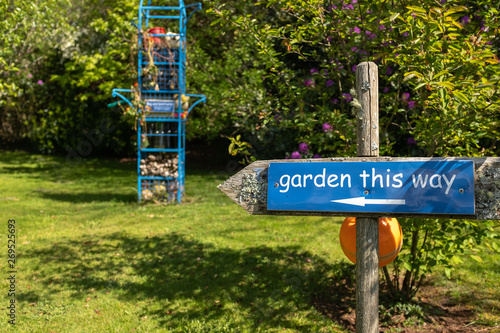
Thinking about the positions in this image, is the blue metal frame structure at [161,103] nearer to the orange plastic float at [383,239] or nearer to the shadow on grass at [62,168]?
the shadow on grass at [62,168]

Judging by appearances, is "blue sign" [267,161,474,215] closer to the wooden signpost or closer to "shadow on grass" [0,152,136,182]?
the wooden signpost

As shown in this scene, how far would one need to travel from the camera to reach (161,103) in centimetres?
862

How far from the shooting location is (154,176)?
897 centimetres

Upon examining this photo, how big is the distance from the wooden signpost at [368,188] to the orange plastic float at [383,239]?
0.75 metres

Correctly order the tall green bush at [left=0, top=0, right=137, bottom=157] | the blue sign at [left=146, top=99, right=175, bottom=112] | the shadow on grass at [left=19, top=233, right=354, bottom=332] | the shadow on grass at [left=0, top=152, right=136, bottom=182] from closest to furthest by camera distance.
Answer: the shadow on grass at [left=19, top=233, right=354, bottom=332] → the blue sign at [left=146, top=99, right=175, bottom=112] → the shadow on grass at [left=0, top=152, right=136, bottom=182] → the tall green bush at [left=0, top=0, right=137, bottom=157]

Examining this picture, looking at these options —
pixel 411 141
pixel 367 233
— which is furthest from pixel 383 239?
pixel 411 141

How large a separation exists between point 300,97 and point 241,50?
6.68 meters

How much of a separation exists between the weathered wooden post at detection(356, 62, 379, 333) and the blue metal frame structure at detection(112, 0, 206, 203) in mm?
6487

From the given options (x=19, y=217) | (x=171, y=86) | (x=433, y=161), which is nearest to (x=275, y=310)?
(x=433, y=161)

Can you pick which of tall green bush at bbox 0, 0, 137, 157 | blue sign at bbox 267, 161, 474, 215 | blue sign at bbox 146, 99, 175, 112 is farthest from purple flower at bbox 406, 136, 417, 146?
tall green bush at bbox 0, 0, 137, 157

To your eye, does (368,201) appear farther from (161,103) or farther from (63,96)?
(63,96)

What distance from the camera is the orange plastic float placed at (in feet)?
9.84

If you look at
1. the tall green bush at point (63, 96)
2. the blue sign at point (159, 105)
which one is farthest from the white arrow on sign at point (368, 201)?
the tall green bush at point (63, 96)

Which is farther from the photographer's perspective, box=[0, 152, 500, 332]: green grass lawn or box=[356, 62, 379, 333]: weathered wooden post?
box=[0, 152, 500, 332]: green grass lawn
